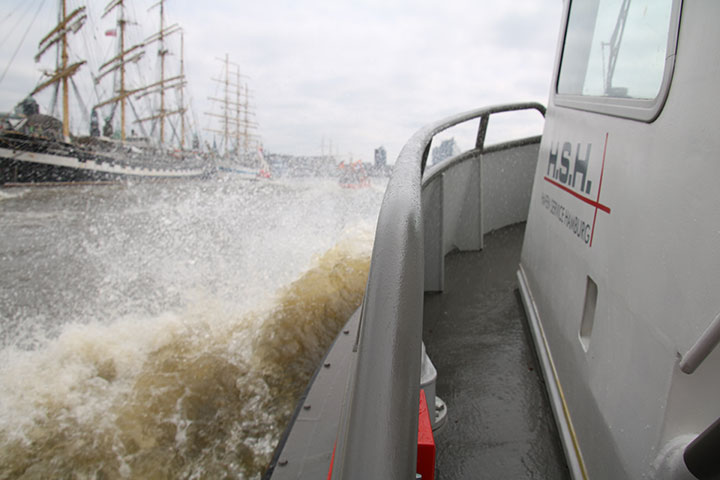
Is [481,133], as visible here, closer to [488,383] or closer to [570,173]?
[570,173]

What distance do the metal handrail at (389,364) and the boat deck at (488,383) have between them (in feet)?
2.76

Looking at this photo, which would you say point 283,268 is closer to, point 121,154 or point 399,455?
point 399,455

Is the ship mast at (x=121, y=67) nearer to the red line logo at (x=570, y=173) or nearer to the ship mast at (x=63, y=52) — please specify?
the ship mast at (x=63, y=52)

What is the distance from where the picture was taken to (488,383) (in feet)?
8.00

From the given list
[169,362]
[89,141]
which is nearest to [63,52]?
[89,141]

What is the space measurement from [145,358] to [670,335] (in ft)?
13.4

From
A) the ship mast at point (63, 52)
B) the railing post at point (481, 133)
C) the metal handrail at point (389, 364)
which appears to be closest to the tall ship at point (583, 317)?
the metal handrail at point (389, 364)

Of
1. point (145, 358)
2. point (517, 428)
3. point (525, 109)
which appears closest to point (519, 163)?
point (525, 109)

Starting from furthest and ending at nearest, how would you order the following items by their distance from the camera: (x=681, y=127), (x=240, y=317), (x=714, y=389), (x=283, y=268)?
(x=283, y=268) → (x=240, y=317) → (x=681, y=127) → (x=714, y=389)

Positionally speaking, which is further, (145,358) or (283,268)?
(283,268)

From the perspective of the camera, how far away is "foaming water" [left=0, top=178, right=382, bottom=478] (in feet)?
8.86

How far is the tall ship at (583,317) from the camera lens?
688mm

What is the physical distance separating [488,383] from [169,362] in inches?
112

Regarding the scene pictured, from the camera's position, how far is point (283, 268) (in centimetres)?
728
